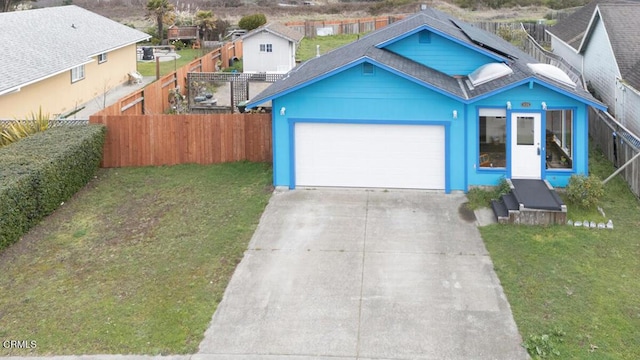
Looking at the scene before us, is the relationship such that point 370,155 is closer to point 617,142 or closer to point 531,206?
point 531,206

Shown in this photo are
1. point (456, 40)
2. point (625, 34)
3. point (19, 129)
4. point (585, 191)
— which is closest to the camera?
point (585, 191)

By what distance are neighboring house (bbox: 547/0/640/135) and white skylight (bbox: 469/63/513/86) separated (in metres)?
4.81

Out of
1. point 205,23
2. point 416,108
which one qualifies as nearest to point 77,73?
point 416,108

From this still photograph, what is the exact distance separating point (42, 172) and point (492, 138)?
36.8 ft

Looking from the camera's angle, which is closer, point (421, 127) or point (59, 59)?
point (421, 127)

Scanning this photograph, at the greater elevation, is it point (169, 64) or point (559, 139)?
point (169, 64)

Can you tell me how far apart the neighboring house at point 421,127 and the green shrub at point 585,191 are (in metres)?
1.11

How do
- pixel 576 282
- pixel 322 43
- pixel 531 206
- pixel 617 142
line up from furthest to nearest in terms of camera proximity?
pixel 322 43
pixel 617 142
pixel 531 206
pixel 576 282

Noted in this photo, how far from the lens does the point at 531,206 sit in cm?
1382

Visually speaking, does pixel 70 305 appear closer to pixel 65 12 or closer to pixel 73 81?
pixel 73 81

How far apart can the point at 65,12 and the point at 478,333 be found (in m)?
31.4

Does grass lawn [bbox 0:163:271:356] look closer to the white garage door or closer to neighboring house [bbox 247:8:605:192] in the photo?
the white garage door

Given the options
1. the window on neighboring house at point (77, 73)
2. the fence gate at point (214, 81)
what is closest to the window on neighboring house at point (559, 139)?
the fence gate at point (214, 81)

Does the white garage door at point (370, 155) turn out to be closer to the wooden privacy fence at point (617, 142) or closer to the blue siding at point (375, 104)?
the blue siding at point (375, 104)
